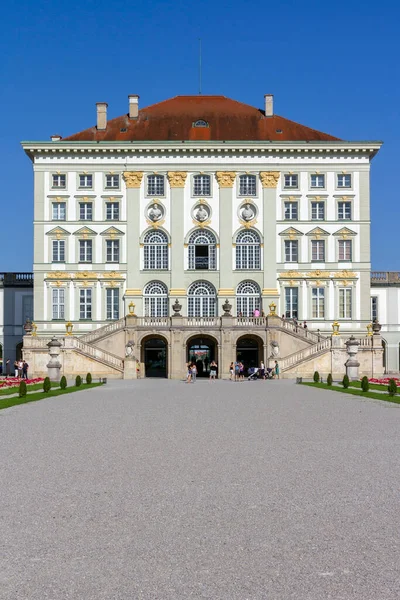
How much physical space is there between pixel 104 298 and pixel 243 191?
1381 cm

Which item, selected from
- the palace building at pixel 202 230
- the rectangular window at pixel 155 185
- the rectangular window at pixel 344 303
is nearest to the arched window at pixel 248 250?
the palace building at pixel 202 230

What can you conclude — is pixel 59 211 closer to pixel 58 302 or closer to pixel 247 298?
pixel 58 302

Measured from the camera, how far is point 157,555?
27.2 feet

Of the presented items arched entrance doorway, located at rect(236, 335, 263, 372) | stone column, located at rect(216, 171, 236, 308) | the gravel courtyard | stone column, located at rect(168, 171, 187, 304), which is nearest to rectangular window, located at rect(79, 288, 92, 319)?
stone column, located at rect(168, 171, 187, 304)

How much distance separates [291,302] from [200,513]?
180 feet

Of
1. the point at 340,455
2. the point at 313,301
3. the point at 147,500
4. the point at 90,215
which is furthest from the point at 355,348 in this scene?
the point at 147,500

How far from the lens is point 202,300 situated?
64.9 m

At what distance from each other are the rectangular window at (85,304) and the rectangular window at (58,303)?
140cm

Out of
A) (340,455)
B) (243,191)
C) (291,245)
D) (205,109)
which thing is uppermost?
(205,109)

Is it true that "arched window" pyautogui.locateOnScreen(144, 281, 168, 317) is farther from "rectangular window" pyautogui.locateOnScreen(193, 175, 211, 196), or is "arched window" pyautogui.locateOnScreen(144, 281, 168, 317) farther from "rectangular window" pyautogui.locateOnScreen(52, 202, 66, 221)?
"rectangular window" pyautogui.locateOnScreen(52, 202, 66, 221)

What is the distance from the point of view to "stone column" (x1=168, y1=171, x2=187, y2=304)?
6444cm

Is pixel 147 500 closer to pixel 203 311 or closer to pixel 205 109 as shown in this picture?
pixel 203 311

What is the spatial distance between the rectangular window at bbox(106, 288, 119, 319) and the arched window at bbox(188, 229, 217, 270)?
6.30 meters

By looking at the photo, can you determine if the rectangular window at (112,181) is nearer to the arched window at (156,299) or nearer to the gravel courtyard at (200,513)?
the arched window at (156,299)
